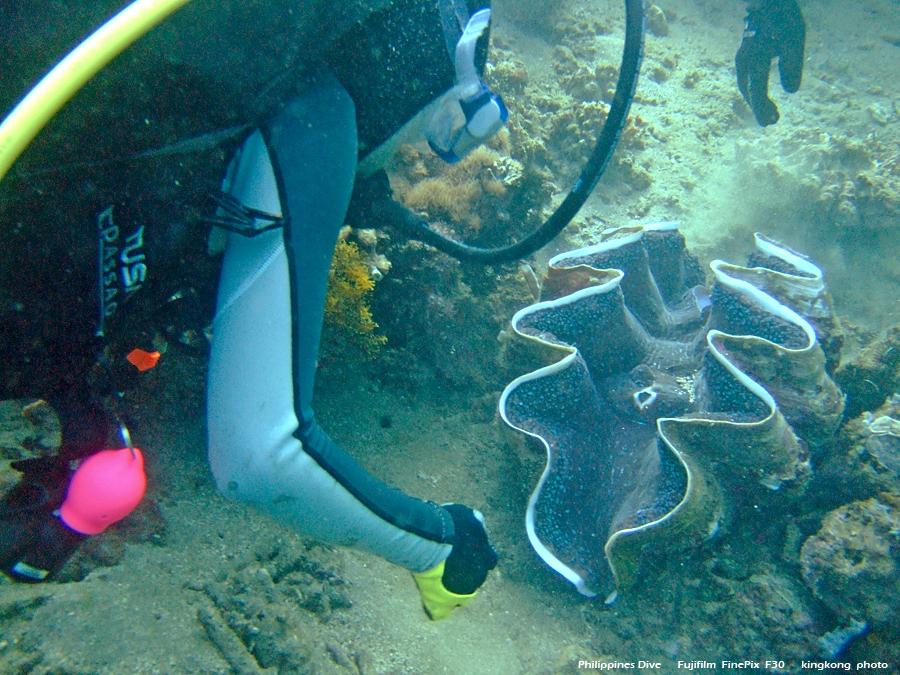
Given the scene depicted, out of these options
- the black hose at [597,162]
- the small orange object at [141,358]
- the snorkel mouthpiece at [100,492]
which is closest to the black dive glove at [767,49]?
the black hose at [597,162]

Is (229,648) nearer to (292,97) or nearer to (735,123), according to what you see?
(292,97)

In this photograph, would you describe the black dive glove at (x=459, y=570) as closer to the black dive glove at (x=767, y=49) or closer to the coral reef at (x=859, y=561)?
the coral reef at (x=859, y=561)

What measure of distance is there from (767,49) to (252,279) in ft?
22.2

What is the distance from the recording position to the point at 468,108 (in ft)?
6.04

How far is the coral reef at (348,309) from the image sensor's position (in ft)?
8.23

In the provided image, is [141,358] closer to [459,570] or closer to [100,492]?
[100,492]

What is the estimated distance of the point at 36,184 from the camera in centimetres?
97

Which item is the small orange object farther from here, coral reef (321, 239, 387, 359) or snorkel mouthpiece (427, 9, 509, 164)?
snorkel mouthpiece (427, 9, 509, 164)

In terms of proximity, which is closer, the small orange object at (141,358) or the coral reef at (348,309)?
the small orange object at (141,358)

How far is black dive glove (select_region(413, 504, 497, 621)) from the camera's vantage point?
1.79m

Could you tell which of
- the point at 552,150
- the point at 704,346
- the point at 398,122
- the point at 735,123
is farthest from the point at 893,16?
the point at 398,122

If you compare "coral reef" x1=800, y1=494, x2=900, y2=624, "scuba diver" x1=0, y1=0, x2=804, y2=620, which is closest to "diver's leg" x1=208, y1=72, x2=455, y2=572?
"scuba diver" x1=0, y1=0, x2=804, y2=620

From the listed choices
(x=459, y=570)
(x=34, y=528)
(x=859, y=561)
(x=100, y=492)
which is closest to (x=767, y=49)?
(x=859, y=561)

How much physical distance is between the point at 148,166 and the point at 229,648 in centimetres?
157
